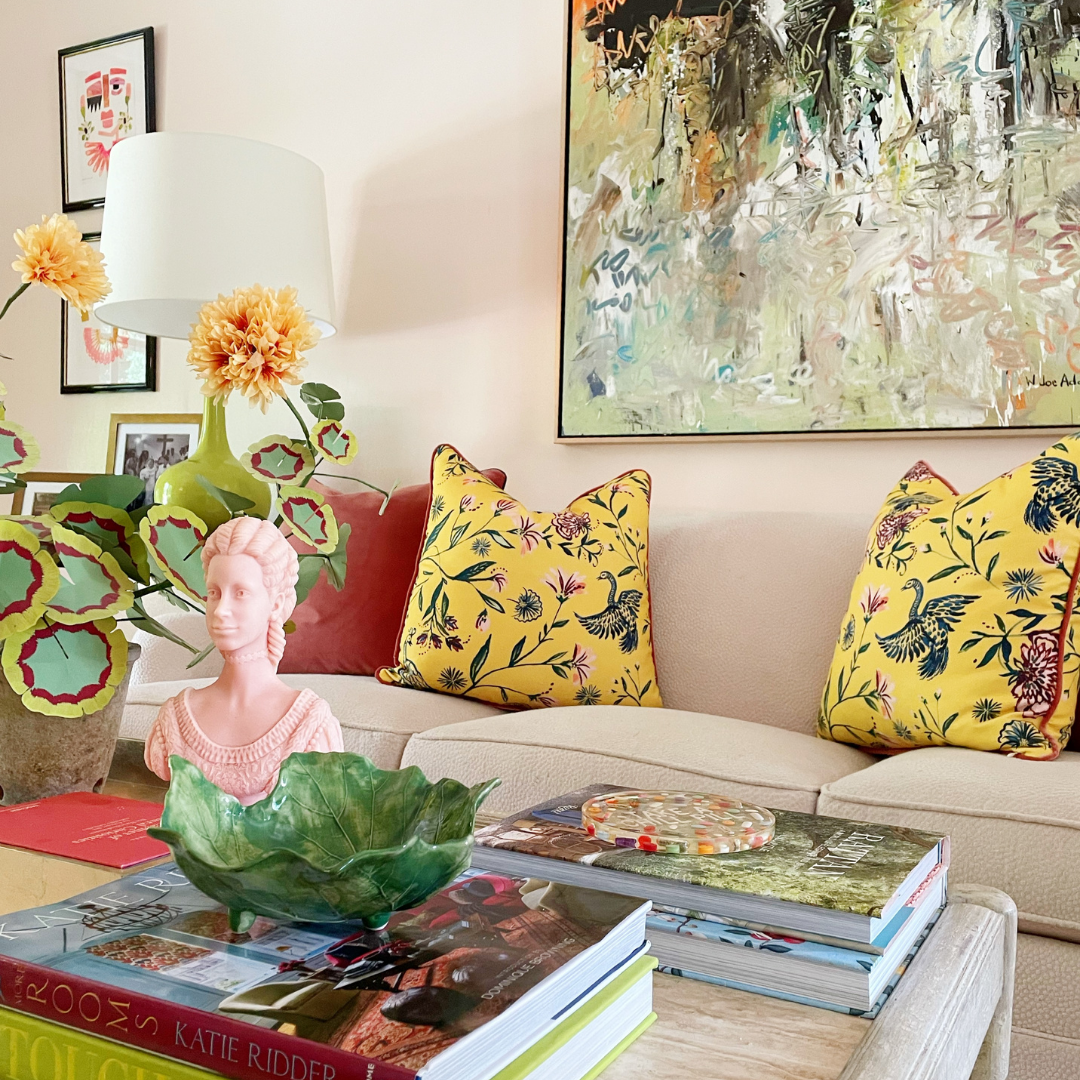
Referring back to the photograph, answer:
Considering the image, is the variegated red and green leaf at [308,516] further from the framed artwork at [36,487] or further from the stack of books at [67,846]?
the framed artwork at [36,487]

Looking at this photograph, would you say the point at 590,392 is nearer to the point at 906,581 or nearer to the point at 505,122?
the point at 505,122

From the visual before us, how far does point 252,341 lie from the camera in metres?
0.88

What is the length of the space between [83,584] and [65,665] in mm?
71

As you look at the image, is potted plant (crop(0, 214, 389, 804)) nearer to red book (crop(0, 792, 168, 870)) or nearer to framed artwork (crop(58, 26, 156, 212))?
red book (crop(0, 792, 168, 870))

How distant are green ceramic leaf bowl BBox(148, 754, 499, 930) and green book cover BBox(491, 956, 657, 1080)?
10cm

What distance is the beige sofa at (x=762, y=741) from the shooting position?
1.18 m

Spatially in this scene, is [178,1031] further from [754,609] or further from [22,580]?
[754,609]

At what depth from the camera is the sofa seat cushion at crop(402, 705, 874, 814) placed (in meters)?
1.37

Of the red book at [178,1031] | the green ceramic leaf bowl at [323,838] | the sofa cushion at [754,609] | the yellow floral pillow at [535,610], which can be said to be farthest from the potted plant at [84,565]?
the sofa cushion at [754,609]

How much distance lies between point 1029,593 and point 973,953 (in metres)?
0.85

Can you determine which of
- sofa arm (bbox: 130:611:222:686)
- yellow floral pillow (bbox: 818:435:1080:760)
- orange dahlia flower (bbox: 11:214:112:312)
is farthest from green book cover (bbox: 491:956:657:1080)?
sofa arm (bbox: 130:611:222:686)

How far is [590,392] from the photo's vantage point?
245 cm

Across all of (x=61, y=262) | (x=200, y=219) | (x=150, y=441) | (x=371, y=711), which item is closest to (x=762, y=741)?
(x=371, y=711)

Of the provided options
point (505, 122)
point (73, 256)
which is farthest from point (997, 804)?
point (505, 122)
